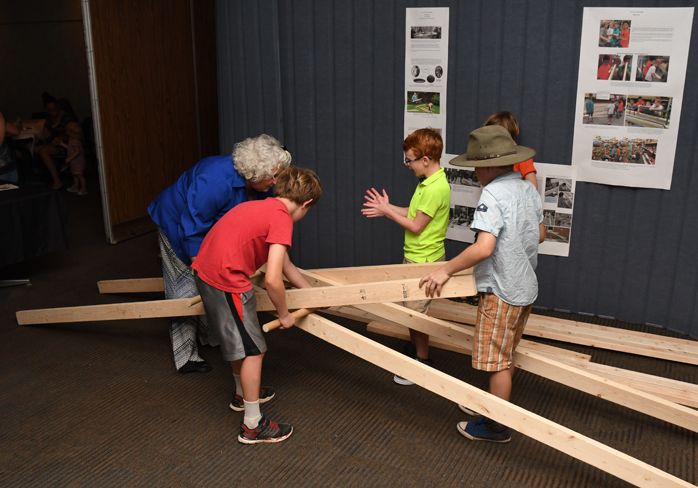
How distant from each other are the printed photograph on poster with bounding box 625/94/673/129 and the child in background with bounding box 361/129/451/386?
57.5 inches

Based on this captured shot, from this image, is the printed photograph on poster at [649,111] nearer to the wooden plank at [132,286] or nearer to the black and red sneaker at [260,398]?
the black and red sneaker at [260,398]

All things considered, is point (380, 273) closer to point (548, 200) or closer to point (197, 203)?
point (197, 203)

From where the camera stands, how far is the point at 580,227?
13.3ft

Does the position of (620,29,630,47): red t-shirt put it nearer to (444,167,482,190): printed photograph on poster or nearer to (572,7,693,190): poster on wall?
(572,7,693,190): poster on wall

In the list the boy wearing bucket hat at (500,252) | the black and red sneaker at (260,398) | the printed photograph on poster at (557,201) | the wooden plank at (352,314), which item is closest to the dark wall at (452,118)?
the printed photograph on poster at (557,201)

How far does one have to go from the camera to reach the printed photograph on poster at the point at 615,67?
365 centimetres

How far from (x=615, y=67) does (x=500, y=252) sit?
196 cm

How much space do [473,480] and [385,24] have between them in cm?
316

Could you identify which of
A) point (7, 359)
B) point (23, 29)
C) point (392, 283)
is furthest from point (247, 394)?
point (23, 29)

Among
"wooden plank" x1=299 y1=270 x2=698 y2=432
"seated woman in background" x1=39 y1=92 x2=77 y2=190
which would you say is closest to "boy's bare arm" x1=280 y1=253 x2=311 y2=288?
"wooden plank" x1=299 y1=270 x2=698 y2=432

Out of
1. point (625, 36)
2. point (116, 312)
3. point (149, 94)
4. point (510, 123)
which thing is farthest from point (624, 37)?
point (149, 94)

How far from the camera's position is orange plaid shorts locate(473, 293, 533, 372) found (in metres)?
2.59

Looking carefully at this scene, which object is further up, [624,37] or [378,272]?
[624,37]

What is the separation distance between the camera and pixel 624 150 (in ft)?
12.4
